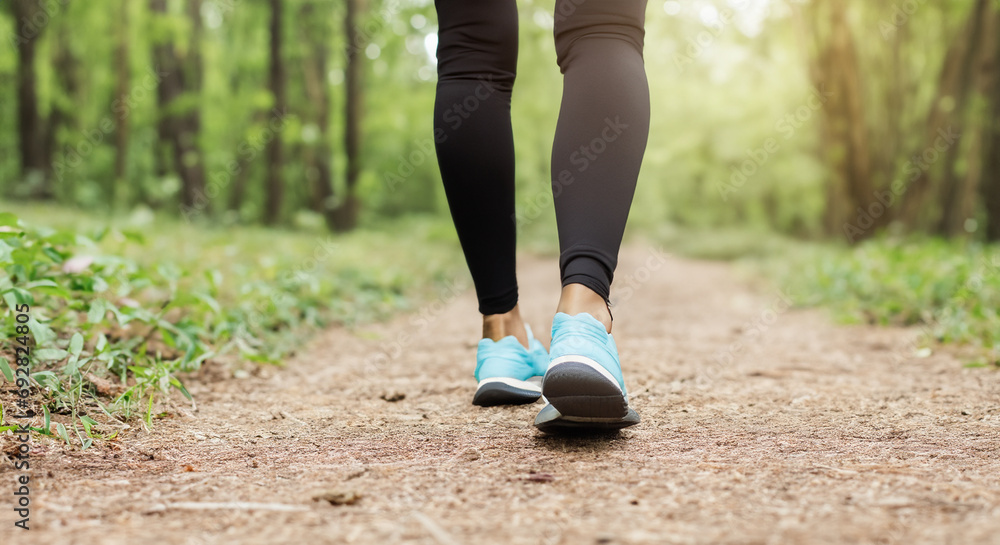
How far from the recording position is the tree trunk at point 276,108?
8.77 m

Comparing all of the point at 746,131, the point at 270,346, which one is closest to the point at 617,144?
the point at 270,346

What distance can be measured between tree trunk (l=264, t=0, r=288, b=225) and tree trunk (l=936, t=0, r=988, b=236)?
813 cm

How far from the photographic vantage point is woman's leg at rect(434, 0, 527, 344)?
1.36 meters

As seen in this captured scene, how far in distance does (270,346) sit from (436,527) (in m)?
1.65

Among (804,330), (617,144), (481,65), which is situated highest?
(481,65)

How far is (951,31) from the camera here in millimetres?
8977

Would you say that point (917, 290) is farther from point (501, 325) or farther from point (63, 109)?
point (63, 109)

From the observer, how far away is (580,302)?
3.70 ft

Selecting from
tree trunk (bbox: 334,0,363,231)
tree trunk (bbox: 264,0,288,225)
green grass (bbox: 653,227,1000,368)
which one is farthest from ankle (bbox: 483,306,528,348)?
tree trunk (bbox: 264,0,288,225)

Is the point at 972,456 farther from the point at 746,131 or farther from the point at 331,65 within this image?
the point at 746,131

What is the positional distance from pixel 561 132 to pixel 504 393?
569mm

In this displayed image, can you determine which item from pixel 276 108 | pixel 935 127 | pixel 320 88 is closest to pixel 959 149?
pixel 935 127

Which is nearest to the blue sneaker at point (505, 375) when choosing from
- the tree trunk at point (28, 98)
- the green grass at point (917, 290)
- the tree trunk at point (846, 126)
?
the green grass at point (917, 290)

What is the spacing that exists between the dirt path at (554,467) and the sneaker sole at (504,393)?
3 cm
